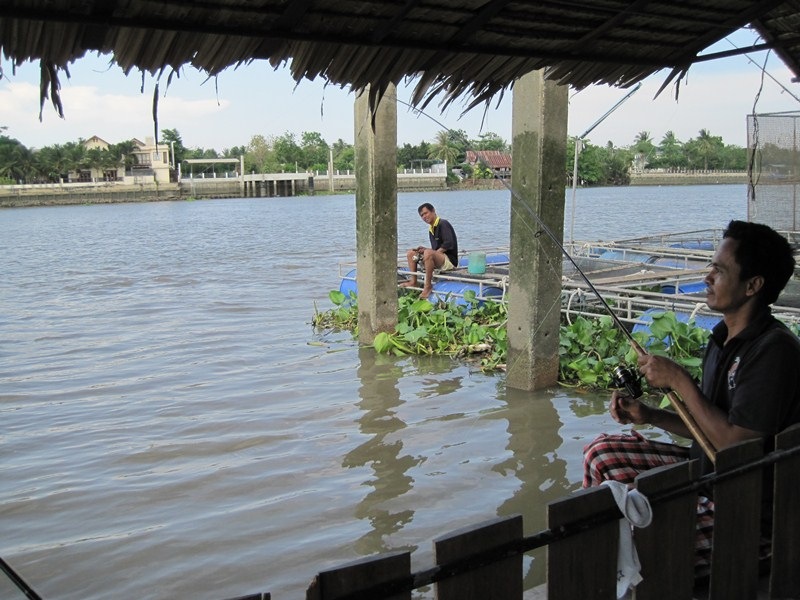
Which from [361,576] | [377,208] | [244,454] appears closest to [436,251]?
[377,208]

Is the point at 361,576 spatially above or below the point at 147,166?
below

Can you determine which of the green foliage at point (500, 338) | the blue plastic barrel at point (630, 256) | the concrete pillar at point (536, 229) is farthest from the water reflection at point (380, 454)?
the blue plastic barrel at point (630, 256)

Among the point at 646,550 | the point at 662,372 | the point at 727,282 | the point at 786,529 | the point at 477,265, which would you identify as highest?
the point at 727,282

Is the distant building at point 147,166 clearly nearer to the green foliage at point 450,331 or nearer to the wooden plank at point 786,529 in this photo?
the green foliage at point 450,331

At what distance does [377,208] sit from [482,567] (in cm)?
816

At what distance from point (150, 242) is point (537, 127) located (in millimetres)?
34849

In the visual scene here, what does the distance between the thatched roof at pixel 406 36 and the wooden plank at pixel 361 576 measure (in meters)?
2.01

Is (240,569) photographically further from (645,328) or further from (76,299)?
(76,299)

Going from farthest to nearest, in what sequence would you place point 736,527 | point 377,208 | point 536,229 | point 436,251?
1. point 436,251
2. point 377,208
3. point 536,229
4. point 736,527

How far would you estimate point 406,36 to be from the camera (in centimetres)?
357

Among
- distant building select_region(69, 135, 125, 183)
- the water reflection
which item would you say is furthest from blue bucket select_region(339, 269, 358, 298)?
distant building select_region(69, 135, 125, 183)

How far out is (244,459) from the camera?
704 centimetres

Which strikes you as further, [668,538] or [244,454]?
[244,454]

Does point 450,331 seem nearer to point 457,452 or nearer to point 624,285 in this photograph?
point 624,285
